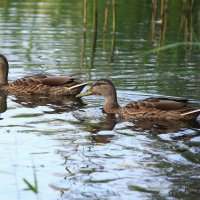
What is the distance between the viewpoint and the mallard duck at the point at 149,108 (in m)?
10.5

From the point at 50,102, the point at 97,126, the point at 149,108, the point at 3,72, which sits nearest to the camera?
the point at 97,126

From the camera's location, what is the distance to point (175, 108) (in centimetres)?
1053

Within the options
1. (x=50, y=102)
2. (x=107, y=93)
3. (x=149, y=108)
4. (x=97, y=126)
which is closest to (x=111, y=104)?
(x=107, y=93)

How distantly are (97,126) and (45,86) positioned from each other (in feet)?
9.46

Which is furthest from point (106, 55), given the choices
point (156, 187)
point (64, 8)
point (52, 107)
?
point (156, 187)

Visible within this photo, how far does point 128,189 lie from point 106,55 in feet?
30.5

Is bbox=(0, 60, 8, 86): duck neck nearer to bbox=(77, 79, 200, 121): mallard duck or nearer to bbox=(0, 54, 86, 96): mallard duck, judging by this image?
bbox=(0, 54, 86, 96): mallard duck

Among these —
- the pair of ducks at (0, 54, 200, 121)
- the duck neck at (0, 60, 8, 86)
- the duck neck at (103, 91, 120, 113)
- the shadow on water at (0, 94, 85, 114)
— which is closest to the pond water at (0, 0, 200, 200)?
the shadow on water at (0, 94, 85, 114)

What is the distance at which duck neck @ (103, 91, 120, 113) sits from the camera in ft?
36.7

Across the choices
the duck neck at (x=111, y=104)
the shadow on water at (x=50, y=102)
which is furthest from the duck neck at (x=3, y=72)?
the duck neck at (x=111, y=104)

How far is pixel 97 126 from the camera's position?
10.1 meters

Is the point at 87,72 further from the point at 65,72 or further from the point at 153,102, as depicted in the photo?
the point at 153,102

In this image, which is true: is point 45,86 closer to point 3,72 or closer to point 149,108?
point 3,72

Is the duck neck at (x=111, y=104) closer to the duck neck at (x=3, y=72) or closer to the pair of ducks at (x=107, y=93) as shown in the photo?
the pair of ducks at (x=107, y=93)
